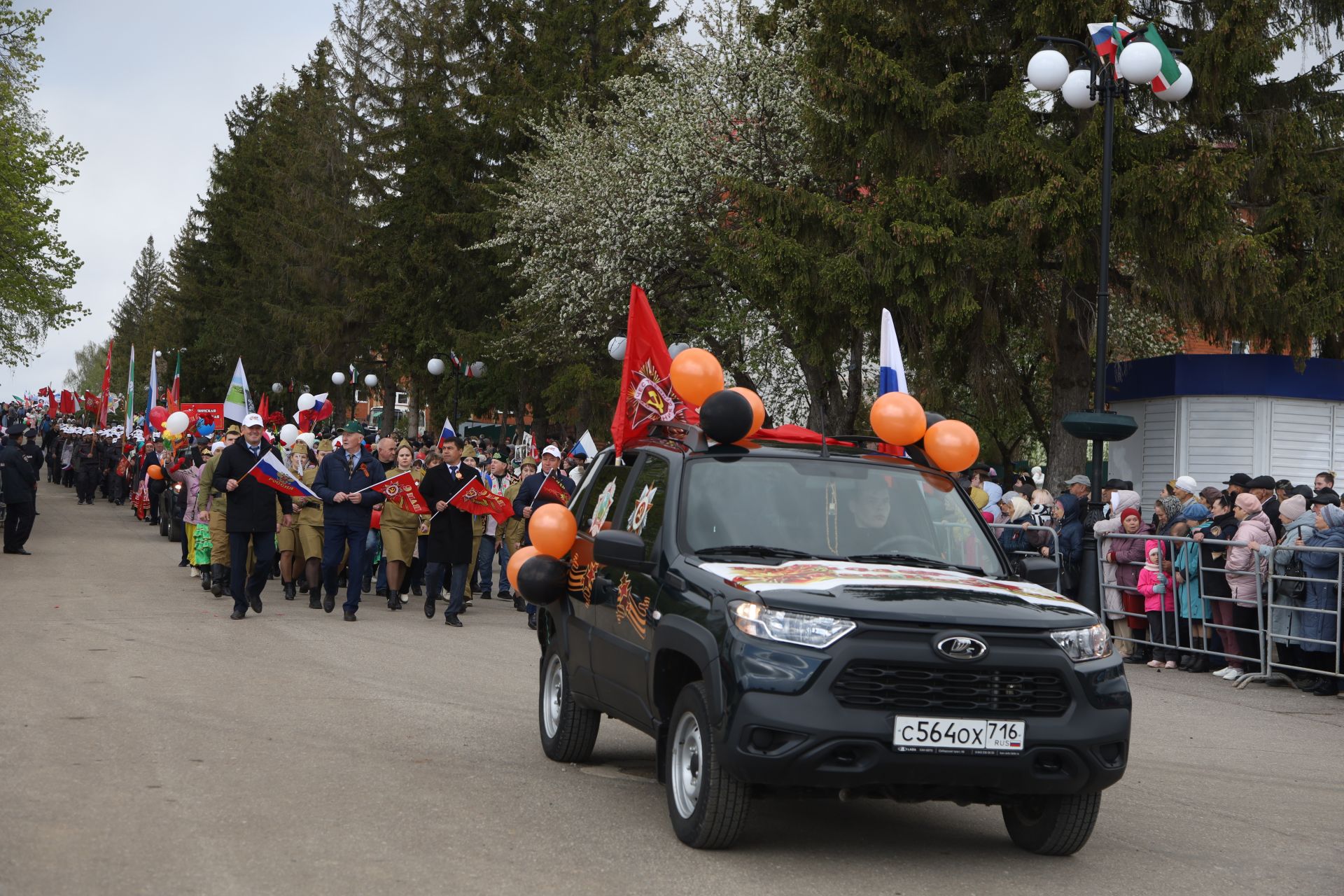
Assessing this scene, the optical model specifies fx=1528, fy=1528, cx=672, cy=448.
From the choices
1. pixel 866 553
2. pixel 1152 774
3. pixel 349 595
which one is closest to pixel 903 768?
pixel 866 553

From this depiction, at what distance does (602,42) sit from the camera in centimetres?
4244

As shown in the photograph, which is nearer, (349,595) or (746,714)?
(746,714)

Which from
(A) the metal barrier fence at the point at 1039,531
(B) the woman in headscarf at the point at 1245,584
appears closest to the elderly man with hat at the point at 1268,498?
(B) the woman in headscarf at the point at 1245,584

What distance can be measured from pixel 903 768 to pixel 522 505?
1336cm

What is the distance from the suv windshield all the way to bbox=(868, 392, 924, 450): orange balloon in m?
0.56

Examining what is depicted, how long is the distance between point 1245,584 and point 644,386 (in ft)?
24.5

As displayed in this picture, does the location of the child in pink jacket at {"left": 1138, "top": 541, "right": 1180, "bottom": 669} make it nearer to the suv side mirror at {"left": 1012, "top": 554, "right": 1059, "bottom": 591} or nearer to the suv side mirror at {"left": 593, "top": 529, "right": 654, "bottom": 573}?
the suv side mirror at {"left": 1012, "top": 554, "right": 1059, "bottom": 591}

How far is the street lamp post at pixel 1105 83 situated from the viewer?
15398 mm

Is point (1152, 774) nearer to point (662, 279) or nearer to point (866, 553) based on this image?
point (866, 553)

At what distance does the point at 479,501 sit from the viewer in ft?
56.4

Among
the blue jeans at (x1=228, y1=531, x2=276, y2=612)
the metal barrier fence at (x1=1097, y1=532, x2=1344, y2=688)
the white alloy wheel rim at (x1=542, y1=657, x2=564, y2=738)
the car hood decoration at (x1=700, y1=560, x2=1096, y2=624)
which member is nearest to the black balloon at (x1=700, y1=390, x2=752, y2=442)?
the car hood decoration at (x1=700, y1=560, x2=1096, y2=624)

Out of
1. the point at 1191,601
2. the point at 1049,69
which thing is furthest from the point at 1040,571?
the point at 1049,69

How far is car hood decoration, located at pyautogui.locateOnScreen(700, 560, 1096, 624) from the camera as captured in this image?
19.8 feet

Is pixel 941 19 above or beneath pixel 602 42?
beneath
